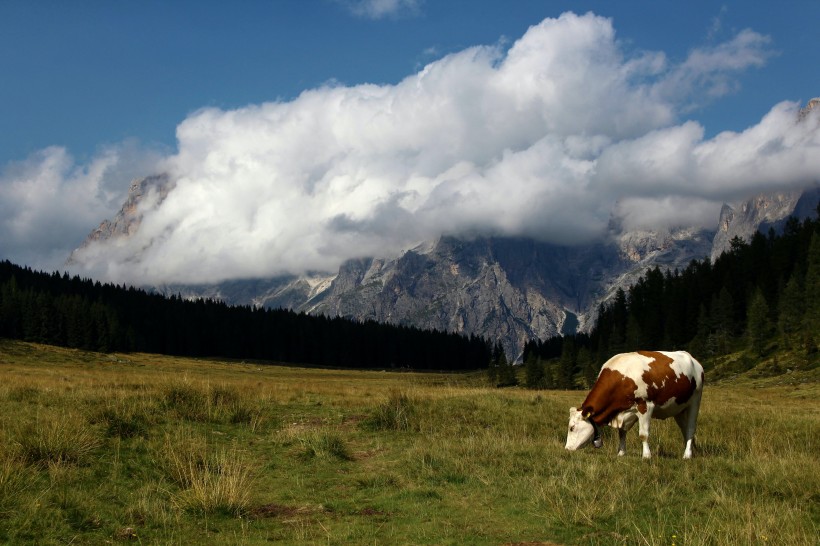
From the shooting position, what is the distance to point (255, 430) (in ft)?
55.9

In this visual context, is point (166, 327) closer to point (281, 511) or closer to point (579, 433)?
point (579, 433)

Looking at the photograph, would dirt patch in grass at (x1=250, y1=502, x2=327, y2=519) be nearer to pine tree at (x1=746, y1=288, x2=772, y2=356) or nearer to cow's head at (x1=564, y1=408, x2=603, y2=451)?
cow's head at (x1=564, y1=408, x2=603, y2=451)

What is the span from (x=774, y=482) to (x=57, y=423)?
14111 mm

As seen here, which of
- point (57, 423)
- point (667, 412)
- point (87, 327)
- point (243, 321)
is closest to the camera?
point (57, 423)

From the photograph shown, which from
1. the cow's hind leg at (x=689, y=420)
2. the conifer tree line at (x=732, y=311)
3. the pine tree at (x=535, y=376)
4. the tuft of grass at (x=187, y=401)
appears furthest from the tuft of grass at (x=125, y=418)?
the pine tree at (x=535, y=376)

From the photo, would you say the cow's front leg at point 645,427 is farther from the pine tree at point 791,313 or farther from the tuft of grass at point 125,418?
the pine tree at point 791,313

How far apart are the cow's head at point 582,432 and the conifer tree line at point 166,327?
125585mm

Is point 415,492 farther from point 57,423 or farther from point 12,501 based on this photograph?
point 57,423

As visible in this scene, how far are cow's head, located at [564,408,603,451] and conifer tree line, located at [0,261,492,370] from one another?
126 metres

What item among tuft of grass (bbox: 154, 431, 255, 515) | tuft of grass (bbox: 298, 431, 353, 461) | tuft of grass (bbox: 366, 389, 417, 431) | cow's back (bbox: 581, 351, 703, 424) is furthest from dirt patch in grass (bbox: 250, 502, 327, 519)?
tuft of grass (bbox: 366, 389, 417, 431)

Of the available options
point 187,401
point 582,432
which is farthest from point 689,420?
point 187,401

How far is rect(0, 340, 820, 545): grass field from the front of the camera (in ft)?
26.3

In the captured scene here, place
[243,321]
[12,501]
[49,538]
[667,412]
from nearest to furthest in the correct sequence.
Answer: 1. [49,538]
2. [12,501]
3. [667,412]
4. [243,321]

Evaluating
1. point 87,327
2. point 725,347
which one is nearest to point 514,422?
point 725,347
